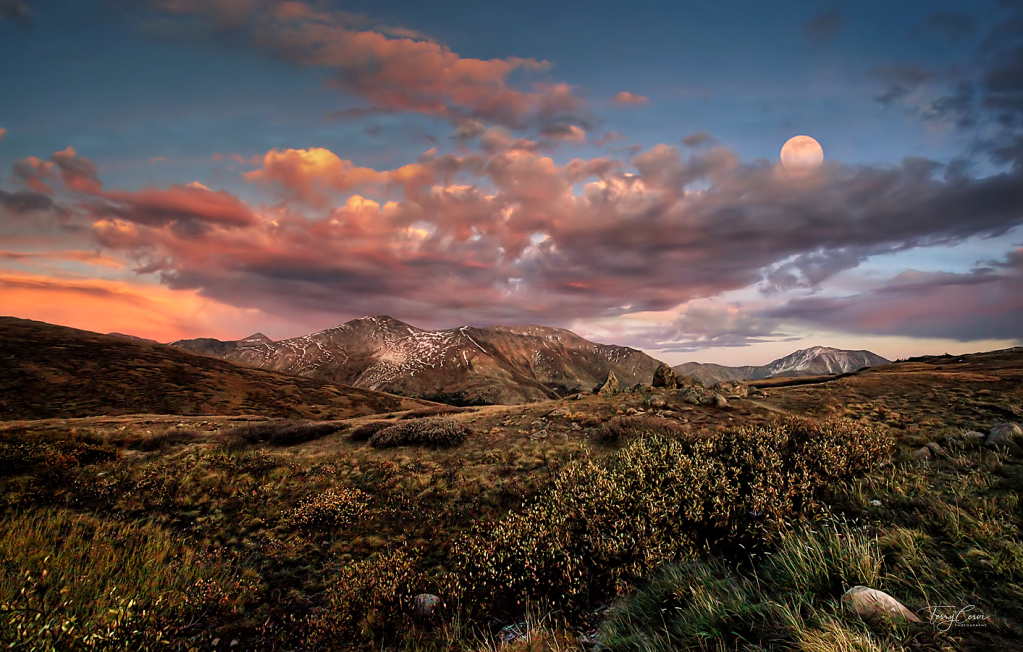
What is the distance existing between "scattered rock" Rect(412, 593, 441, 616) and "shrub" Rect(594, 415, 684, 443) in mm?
9387

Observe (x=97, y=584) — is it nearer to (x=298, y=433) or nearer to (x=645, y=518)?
(x=645, y=518)

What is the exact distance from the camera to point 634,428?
1534 cm

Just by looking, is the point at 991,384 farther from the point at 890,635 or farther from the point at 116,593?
the point at 116,593

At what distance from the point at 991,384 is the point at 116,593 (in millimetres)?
33675

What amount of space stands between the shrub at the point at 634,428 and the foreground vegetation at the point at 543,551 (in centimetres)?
248

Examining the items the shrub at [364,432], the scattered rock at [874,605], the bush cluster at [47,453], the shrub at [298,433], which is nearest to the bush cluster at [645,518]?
the scattered rock at [874,605]

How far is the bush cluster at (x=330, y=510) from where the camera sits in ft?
32.8

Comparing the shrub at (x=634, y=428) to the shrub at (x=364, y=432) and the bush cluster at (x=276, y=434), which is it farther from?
the bush cluster at (x=276, y=434)

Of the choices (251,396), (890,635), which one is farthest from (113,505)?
(251,396)

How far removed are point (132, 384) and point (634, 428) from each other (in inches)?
3281

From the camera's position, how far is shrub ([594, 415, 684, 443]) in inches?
564

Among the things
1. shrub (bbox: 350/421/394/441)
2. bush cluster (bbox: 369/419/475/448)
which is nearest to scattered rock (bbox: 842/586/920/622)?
bush cluster (bbox: 369/419/475/448)

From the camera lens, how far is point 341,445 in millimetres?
18172

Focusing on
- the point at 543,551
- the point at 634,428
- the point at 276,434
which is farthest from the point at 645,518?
the point at 276,434
